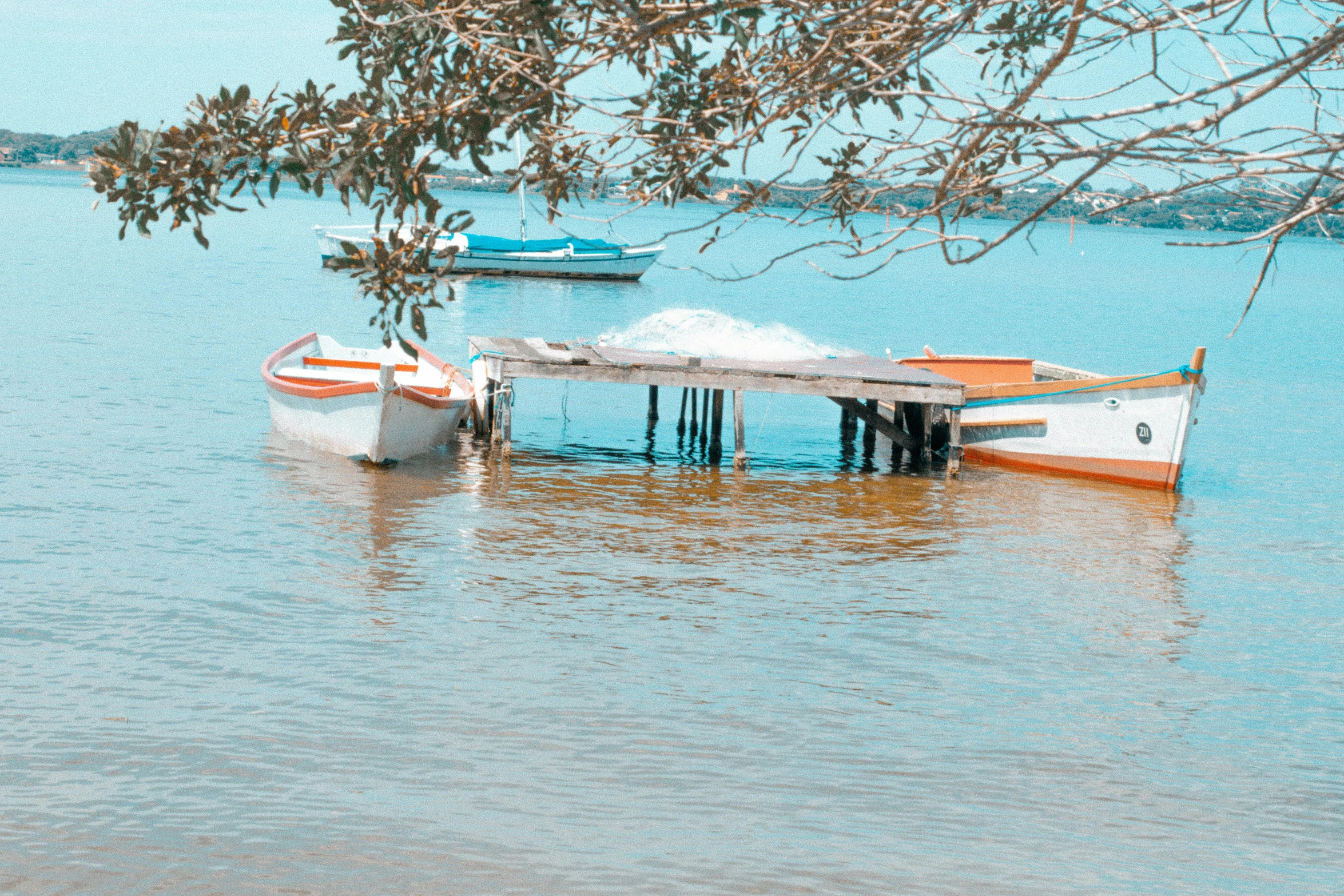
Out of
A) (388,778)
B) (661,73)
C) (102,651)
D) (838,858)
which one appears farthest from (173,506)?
(661,73)

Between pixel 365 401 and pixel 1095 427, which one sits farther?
pixel 1095 427

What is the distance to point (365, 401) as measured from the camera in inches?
703

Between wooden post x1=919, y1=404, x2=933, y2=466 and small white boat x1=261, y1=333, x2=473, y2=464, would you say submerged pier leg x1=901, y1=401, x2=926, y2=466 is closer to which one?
wooden post x1=919, y1=404, x2=933, y2=466

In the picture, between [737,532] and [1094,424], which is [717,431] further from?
[1094,424]

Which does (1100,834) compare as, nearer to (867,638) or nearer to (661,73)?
(867,638)

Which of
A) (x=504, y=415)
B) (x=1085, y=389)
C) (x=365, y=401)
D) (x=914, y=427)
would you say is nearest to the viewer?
(x=365, y=401)

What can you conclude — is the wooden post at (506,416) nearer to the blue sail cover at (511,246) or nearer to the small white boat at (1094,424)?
the small white boat at (1094,424)

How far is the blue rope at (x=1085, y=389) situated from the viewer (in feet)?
62.0

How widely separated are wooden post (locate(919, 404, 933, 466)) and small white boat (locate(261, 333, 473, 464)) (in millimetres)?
7578

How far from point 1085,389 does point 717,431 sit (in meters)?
5.97

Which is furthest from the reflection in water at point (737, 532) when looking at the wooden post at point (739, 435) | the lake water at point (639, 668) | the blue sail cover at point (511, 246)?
Result: the blue sail cover at point (511, 246)

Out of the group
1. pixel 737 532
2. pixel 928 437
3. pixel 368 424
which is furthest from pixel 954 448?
pixel 368 424

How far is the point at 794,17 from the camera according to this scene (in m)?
5.26

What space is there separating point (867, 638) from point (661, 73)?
7.11 metres
